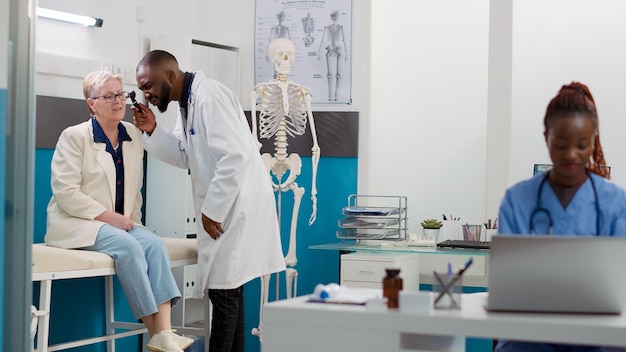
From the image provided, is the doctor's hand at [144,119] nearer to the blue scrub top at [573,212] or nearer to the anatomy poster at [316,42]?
the anatomy poster at [316,42]

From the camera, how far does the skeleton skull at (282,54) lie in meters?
4.66

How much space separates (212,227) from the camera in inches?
151

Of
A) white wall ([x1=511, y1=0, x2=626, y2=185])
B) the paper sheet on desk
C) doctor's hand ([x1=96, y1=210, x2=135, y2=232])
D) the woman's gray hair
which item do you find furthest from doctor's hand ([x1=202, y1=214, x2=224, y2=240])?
white wall ([x1=511, y1=0, x2=626, y2=185])

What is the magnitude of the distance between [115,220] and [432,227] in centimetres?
167

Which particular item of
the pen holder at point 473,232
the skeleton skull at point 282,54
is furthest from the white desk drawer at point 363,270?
the skeleton skull at point 282,54

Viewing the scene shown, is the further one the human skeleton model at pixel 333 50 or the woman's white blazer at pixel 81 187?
the human skeleton model at pixel 333 50

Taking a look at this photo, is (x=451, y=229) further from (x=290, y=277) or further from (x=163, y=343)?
(x=163, y=343)

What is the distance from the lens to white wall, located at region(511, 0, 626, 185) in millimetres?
4551

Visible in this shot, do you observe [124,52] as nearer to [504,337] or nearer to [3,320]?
[3,320]

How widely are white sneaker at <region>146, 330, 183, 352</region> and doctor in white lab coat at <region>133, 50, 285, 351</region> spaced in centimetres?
18

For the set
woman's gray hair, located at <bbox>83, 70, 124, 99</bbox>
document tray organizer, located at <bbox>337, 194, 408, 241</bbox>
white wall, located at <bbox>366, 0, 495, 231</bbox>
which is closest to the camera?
woman's gray hair, located at <bbox>83, 70, 124, 99</bbox>

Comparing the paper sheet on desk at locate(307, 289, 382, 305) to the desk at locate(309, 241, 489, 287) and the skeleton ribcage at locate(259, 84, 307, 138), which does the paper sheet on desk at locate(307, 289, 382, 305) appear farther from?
the skeleton ribcage at locate(259, 84, 307, 138)

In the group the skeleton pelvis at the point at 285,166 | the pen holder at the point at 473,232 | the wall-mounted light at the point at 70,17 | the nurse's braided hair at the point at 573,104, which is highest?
the wall-mounted light at the point at 70,17

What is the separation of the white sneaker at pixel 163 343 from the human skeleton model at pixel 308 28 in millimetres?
2007
